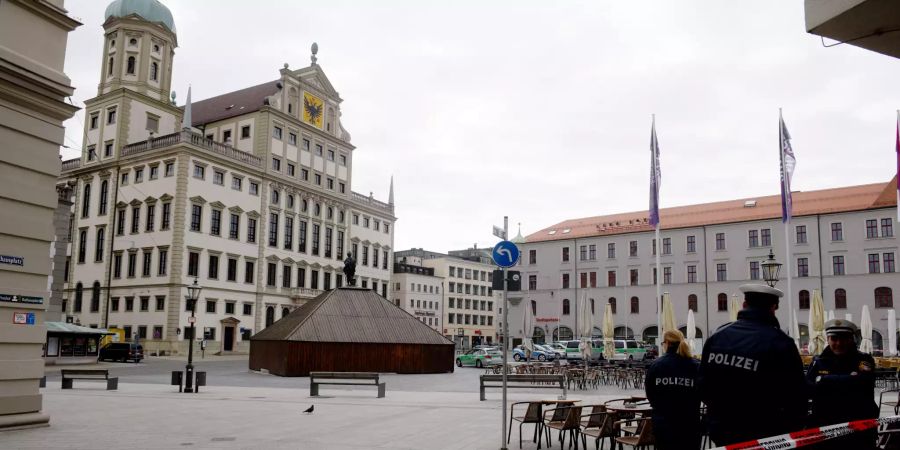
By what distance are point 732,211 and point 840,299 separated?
12960 mm

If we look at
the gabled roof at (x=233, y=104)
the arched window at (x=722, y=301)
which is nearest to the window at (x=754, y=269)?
the arched window at (x=722, y=301)

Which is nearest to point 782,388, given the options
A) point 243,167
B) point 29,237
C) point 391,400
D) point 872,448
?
point 872,448

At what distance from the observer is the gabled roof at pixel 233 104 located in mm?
70406

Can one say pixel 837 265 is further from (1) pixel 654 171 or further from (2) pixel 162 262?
(2) pixel 162 262

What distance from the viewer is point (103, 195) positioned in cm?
6297

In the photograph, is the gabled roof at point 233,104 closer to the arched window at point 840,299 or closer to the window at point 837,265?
the window at point 837,265

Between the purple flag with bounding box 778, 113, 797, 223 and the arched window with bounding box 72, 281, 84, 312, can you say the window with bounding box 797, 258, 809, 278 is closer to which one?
the purple flag with bounding box 778, 113, 797, 223

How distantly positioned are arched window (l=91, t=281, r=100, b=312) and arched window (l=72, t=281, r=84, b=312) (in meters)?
1.57

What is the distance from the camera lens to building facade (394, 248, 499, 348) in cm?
11362

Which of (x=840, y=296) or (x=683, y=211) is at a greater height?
(x=683, y=211)

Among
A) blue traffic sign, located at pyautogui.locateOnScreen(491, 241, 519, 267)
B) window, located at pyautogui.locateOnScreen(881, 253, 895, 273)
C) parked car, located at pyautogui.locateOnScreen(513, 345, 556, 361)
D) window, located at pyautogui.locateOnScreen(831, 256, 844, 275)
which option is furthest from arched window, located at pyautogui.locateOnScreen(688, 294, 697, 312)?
blue traffic sign, located at pyautogui.locateOnScreen(491, 241, 519, 267)

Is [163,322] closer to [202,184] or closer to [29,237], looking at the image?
[202,184]

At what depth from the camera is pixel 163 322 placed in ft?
184

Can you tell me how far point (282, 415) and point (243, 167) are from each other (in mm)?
50939
